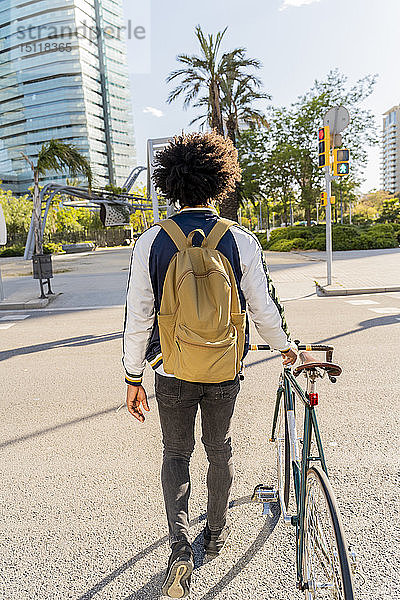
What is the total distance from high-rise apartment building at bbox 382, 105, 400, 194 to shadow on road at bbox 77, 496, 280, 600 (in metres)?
176

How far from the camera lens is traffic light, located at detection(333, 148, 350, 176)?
11555 mm

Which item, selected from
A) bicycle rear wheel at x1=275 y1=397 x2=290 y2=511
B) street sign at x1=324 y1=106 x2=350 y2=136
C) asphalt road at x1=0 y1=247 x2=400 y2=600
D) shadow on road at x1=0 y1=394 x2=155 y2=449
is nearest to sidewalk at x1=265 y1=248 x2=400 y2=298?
street sign at x1=324 y1=106 x2=350 y2=136

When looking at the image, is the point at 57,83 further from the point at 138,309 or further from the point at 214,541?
the point at 214,541

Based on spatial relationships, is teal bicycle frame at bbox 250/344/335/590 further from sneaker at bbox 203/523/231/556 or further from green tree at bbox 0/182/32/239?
green tree at bbox 0/182/32/239

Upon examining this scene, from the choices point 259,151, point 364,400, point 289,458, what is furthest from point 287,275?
point 259,151

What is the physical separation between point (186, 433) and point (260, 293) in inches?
27.1

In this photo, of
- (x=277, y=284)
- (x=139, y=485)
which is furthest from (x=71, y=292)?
(x=139, y=485)

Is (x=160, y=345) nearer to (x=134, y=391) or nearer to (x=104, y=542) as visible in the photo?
(x=134, y=391)

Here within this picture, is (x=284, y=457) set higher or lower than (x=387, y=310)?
higher

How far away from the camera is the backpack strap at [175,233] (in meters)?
1.98

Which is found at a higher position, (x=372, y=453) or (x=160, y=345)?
(x=160, y=345)

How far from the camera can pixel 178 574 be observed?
6.73 ft

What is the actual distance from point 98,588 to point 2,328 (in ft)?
25.1

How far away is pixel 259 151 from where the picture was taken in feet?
118
